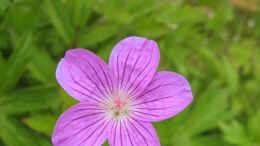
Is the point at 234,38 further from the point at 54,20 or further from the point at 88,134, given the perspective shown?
the point at 88,134

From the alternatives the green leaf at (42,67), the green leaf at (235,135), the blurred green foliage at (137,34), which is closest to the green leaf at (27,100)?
the blurred green foliage at (137,34)

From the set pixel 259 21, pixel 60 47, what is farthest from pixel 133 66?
pixel 259 21

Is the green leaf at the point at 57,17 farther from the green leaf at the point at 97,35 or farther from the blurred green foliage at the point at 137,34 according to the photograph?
the green leaf at the point at 97,35

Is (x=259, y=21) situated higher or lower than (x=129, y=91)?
higher

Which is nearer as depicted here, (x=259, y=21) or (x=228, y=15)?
(x=228, y=15)

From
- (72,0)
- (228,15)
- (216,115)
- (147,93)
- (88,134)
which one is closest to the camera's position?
(88,134)

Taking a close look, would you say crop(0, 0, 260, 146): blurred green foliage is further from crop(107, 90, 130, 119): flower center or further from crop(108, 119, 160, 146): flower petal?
crop(108, 119, 160, 146): flower petal

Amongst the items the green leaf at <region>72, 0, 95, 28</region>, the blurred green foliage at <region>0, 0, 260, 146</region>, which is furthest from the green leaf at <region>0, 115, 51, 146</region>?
the green leaf at <region>72, 0, 95, 28</region>
